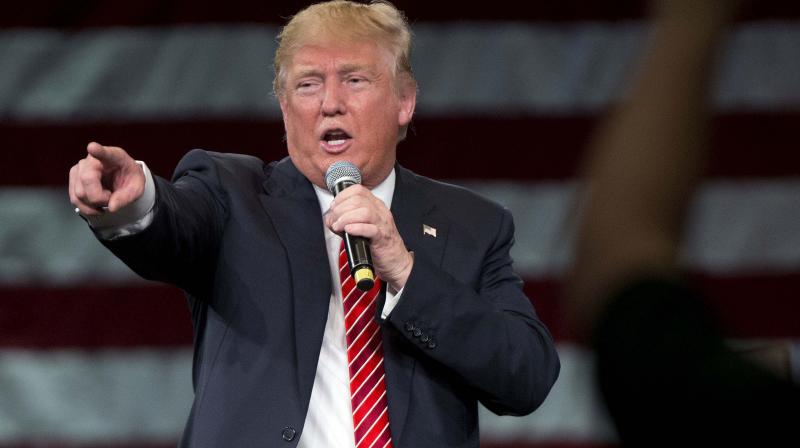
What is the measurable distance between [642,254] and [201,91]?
9.20ft

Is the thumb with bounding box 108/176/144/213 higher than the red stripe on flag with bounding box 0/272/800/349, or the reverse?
the thumb with bounding box 108/176/144/213

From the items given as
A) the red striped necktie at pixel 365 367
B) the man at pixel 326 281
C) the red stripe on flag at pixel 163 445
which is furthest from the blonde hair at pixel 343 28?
the red stripe on flag at pixel 163 445

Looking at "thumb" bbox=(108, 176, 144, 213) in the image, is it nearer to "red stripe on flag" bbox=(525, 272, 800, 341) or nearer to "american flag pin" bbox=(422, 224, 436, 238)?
"american flag pin" bbox=(422, 224, 436, 238)

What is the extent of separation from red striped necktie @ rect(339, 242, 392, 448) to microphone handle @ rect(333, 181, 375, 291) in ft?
0.76

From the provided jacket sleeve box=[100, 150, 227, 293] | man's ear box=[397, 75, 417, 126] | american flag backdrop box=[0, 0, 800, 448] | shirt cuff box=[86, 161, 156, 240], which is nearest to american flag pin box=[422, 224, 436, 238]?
man's ear box=[397, 75, 417, 126]

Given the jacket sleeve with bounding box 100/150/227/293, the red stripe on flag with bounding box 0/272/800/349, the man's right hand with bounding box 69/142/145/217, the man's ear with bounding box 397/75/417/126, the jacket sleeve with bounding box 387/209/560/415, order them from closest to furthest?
the man's right hand with bounding box 69/142/145/217 < the jacket sleeve with bounding box 100/150/227/293 < the jacket sleeve with bounding box 387/209/560/415 < the man's ear with bounding box 397/75/417/126 < the red stripe on flag with bounding box 0/272/800/349

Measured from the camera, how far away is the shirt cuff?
1.66 m

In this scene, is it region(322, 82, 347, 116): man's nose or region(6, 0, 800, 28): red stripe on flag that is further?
region(6, 0, 800, 28): red stripe on flag

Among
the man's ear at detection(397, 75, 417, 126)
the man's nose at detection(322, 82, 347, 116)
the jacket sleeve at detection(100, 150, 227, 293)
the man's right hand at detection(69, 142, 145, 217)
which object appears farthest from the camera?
the man's ear at detection(397, 75, 417, 126)

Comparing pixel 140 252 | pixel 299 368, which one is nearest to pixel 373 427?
pixel 299 368

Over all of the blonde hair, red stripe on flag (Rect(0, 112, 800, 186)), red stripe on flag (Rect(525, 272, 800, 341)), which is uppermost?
the blonde hair

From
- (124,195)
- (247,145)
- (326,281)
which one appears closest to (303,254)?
(326,281)

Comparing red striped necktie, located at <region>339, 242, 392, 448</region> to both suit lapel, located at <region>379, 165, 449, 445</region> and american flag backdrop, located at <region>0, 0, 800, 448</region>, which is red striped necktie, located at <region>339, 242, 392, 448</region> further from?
american flag backdrop, located at <region>0, 0, 800, 448</region>

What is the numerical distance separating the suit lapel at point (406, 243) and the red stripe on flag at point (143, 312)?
1244mm
